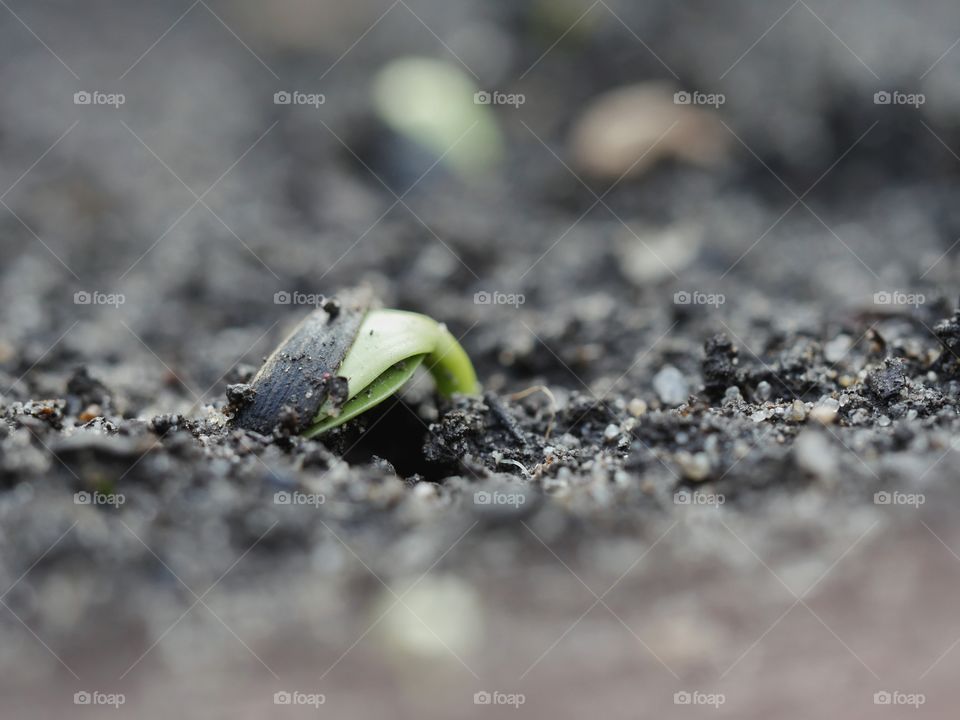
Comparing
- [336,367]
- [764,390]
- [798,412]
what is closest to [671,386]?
[764,390]

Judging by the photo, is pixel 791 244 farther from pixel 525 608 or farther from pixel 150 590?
pixel 150 590

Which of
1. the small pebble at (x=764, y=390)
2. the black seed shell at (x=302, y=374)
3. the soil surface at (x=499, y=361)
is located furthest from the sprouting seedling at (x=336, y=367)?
the small pebble at (x=764, y=390)

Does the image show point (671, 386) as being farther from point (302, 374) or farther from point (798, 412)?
point (302, 374)

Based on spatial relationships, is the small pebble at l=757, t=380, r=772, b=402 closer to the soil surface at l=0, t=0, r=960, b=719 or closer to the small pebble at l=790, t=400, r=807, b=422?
the soil surface at l=0, t=0, r=960, b=719

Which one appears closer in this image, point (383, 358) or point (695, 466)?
point (695, 466)

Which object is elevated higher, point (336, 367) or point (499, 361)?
point (499, 361)

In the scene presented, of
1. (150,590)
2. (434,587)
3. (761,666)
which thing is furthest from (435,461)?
(761,666)

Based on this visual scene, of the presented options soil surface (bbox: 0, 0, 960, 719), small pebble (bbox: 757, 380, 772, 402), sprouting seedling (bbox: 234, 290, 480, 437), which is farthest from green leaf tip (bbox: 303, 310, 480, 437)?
small pebble (bbox: 757, 380, 772, 402)
